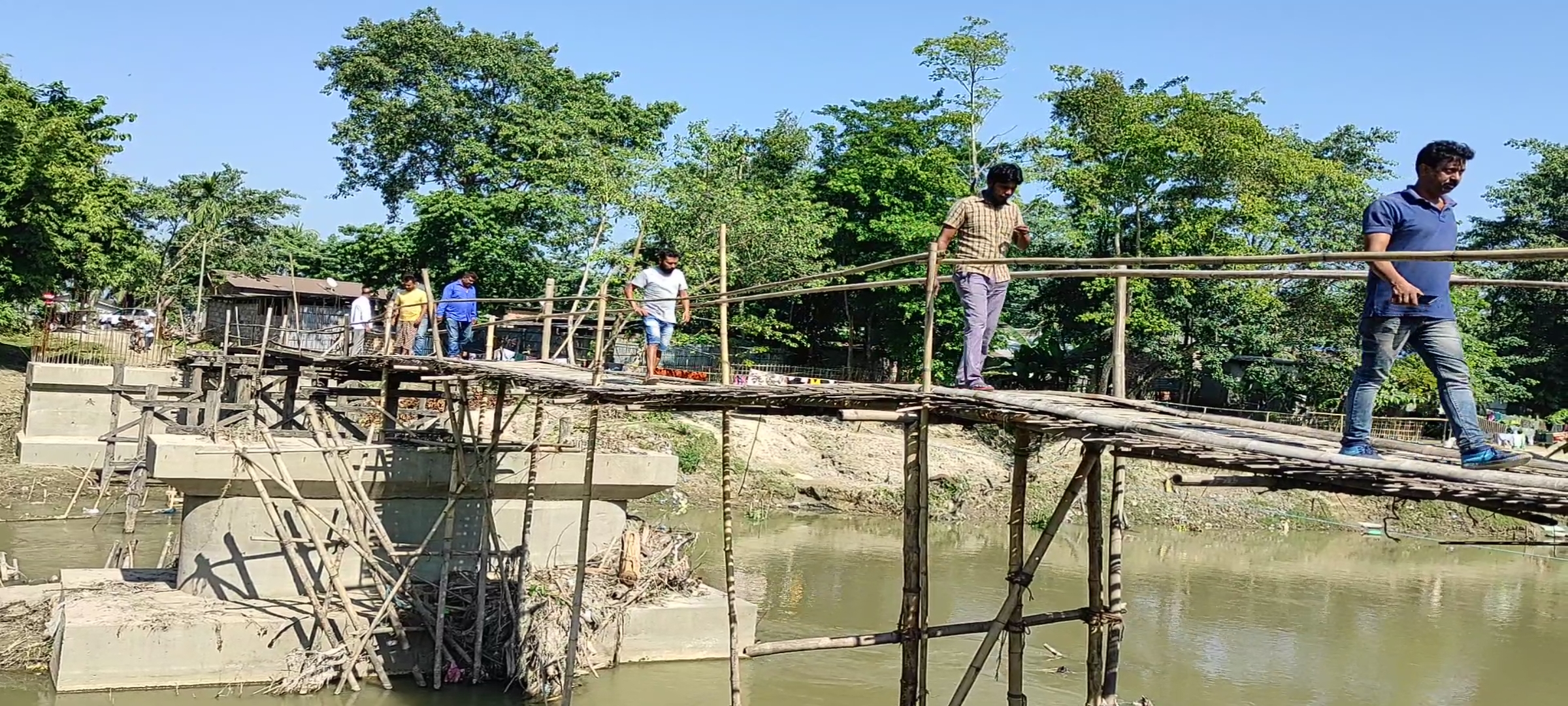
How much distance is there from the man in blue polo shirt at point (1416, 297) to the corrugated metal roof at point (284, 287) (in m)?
28.9

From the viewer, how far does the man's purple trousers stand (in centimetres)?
701

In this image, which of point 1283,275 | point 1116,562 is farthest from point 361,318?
point 1283,275

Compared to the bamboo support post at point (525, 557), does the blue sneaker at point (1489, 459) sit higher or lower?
higher

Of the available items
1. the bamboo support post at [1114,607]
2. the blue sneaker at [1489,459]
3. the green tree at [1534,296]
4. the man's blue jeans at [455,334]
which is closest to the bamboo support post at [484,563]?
the man's blue jeans at [455,334]

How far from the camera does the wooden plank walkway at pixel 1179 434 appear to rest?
4152 mm

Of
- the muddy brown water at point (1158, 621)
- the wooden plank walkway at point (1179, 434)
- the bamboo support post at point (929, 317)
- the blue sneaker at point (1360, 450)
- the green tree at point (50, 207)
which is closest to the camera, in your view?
the wooden plank walkway at point (1179, 434)

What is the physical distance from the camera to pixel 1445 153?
5.04 meters

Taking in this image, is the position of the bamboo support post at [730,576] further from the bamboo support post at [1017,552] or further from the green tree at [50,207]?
the green tree at [50,207]

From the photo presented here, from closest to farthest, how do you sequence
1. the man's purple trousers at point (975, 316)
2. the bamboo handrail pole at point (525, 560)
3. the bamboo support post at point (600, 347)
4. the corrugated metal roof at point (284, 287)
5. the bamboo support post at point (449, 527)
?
1. the man's purple trousers at point (975, 316)
2. the bamboo support post at point (600, 347)
3. the bamboo support post at point (449, 527)
4. the bamboo handrail pole at point (525, 560)
5. the corrugated metal roof at point (284, 287)

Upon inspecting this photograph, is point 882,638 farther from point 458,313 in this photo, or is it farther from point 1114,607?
point 458,313

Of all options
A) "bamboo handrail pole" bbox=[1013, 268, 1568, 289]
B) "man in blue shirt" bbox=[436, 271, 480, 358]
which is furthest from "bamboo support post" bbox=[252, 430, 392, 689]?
"bamboo handrail pole" bbox=[1013, 268, 1568, 289]

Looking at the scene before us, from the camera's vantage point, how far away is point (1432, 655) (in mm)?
15906

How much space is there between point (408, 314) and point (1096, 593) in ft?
33.8

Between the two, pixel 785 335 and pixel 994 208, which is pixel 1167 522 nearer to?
pixel 785 335
